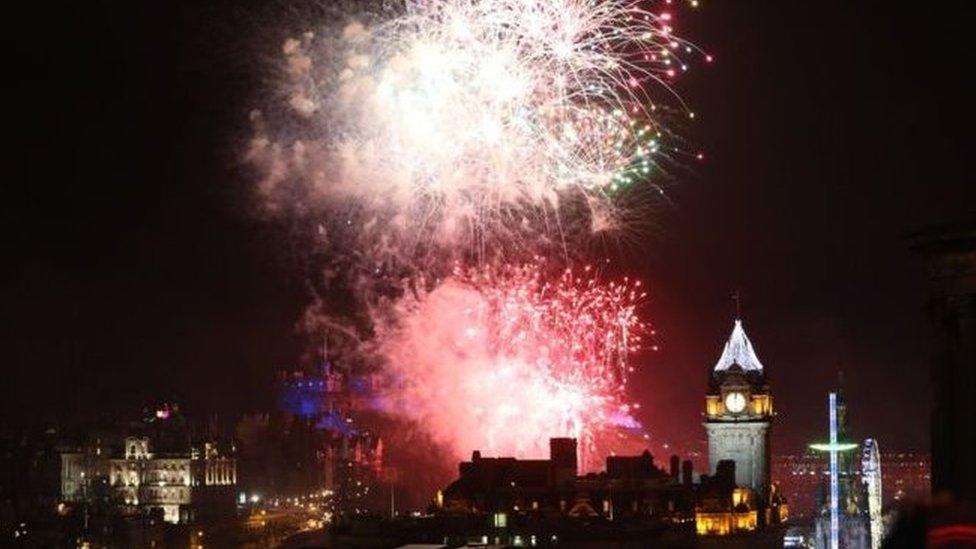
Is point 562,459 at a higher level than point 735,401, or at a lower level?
lower

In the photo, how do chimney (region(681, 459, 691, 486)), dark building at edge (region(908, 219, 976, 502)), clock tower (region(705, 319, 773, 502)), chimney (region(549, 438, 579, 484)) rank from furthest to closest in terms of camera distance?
clock tower (region(705, 319, 773, 502)) < chimney (region(681, 459, 691, 486)) < chimney (region(549, 438, 579, 484)) < dark building at edge (region(908, 219, 976, 502))

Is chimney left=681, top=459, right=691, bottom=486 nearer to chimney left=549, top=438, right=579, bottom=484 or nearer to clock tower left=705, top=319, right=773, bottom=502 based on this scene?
clock tower left=705, top=319, right=773, bottom=502

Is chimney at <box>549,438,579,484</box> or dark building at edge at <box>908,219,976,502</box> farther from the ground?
dark building at edge at <box>908,219,976,502</box>

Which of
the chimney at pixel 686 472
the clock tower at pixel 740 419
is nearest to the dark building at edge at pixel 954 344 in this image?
the chimney at pixel 686 472

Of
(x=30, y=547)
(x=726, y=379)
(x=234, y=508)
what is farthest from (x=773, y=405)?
(x=234, y=508)

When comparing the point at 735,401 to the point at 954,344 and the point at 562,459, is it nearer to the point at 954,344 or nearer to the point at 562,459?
the point at 562,459

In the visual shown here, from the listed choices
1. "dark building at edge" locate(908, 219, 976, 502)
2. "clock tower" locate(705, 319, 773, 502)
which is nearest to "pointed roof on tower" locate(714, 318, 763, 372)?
"clock tower" locate(705, 319, 773, 502)

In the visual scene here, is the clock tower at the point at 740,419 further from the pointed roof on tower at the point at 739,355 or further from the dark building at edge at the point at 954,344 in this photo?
the dark building at edge at the point at 954,344

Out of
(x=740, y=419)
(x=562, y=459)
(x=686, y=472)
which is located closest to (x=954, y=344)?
(x=562, y=459)
